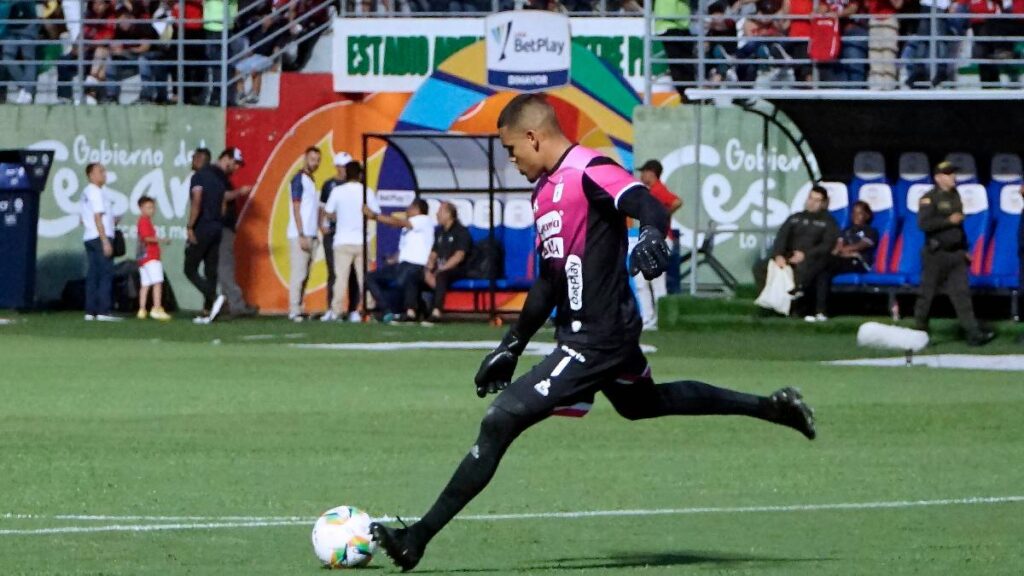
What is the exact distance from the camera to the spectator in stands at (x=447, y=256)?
2895 centimetres

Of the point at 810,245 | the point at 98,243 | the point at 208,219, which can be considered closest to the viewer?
the point at 810,245

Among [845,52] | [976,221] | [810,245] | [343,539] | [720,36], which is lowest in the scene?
[343,539]

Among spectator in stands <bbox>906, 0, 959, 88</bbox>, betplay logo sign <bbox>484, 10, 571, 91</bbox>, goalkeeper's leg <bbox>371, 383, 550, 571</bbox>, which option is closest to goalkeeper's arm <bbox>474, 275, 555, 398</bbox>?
goalkeeper's leg <bbox>371, 383, 550, 571</bbox>

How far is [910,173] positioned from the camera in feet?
90.9

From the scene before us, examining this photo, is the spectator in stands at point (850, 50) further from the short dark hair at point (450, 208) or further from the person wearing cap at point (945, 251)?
the short dark hair at point (450, 208)

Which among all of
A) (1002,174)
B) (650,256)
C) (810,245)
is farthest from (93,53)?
(650,256)

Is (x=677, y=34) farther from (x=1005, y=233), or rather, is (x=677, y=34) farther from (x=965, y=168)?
(x=1005, y=233)

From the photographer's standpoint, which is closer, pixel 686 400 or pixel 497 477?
pixel 686 400

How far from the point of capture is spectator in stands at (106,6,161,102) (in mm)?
32438

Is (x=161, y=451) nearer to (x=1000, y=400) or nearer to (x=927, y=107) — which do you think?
(x=1000, y=400)

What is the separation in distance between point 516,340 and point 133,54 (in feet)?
80.1

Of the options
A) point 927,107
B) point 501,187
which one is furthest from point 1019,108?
point 501,187

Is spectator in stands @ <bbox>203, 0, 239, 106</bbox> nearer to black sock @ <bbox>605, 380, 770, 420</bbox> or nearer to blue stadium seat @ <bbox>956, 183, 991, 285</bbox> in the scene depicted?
blue stadium seat @ <bbox>956, 183, 991, 285</bbox>

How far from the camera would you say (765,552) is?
9.66m
